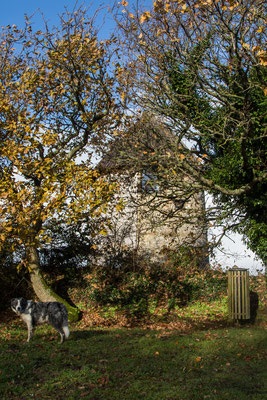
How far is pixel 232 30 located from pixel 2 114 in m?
7.23

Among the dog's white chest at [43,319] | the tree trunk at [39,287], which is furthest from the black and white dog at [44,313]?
the tree trunk at [39,287]

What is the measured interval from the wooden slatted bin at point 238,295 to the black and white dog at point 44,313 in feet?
17.8

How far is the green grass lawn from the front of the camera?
6508mm

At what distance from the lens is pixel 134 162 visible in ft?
46.4

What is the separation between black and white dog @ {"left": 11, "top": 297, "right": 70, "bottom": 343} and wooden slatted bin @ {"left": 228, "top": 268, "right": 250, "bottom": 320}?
542cm

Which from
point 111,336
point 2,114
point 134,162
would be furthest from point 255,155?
Answer: point 2,114

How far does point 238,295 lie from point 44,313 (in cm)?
604

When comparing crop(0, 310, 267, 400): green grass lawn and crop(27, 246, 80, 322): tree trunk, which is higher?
crop(27, 246, 80, 322): tree trunk

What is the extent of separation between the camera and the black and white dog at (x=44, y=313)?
30.4 feet

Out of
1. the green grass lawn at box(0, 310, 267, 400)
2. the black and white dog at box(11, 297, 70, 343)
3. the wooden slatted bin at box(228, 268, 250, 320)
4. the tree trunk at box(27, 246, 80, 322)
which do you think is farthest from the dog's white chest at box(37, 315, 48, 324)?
the wooden slatted bin at box(228, 268, 250, 320)

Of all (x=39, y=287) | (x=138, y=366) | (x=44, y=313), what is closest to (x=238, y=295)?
(x=138, y=366)

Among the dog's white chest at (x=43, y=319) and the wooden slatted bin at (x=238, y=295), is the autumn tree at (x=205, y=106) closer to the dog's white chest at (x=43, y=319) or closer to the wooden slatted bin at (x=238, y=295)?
the wooden slatted bin at (x=238, y=295)

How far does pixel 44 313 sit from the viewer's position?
9.40 m

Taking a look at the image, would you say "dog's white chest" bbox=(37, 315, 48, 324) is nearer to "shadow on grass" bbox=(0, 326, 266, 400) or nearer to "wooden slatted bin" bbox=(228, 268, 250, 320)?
"shadow on grass" bbox=(0, 326, 266, 400)
